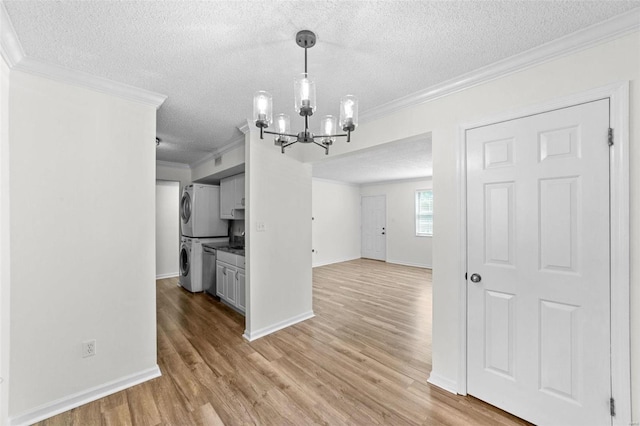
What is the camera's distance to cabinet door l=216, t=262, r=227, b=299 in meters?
4.06

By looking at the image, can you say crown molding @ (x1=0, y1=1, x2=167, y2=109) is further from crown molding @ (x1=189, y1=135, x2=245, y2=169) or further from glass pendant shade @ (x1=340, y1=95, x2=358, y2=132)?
glass pendant shade @ (x1=340, y1=95, x2=358, y2=132)

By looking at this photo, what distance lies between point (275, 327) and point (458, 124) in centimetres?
290

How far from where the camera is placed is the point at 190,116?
9.23ft

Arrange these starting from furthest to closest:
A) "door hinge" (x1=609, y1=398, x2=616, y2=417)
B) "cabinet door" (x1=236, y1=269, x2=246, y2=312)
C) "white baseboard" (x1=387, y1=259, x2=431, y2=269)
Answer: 1. "white baseboard" (x1=387, y1=259, x2=431, y2=269)
2. "cabinet door" (x1=236, y1=269, x2=246, y2=312)
3. "door hinge" (x1=609, y1=398, x2=616, y2=417)

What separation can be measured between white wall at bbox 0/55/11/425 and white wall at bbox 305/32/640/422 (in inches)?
105

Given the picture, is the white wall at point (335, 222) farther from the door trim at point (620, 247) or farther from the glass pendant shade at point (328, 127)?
the door trim at point (620, 247)

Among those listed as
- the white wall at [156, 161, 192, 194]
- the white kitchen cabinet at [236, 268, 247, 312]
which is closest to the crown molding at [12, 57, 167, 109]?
the white kitchen cabinet at [236, 268, 247, 312]

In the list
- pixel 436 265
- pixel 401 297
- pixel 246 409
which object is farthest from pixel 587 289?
pixel 401 297

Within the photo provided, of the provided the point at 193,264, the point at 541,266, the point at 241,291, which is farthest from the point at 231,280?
the point at 541,266

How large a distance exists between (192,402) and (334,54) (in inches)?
106

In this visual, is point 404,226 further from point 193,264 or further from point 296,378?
point 296,378

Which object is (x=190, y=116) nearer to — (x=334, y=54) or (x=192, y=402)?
(x=334, y=54)

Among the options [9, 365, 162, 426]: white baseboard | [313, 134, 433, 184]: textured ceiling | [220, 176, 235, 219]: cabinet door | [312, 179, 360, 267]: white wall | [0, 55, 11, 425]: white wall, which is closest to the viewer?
[0, 55, 11, 425]: white wall

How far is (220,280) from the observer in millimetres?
4160
